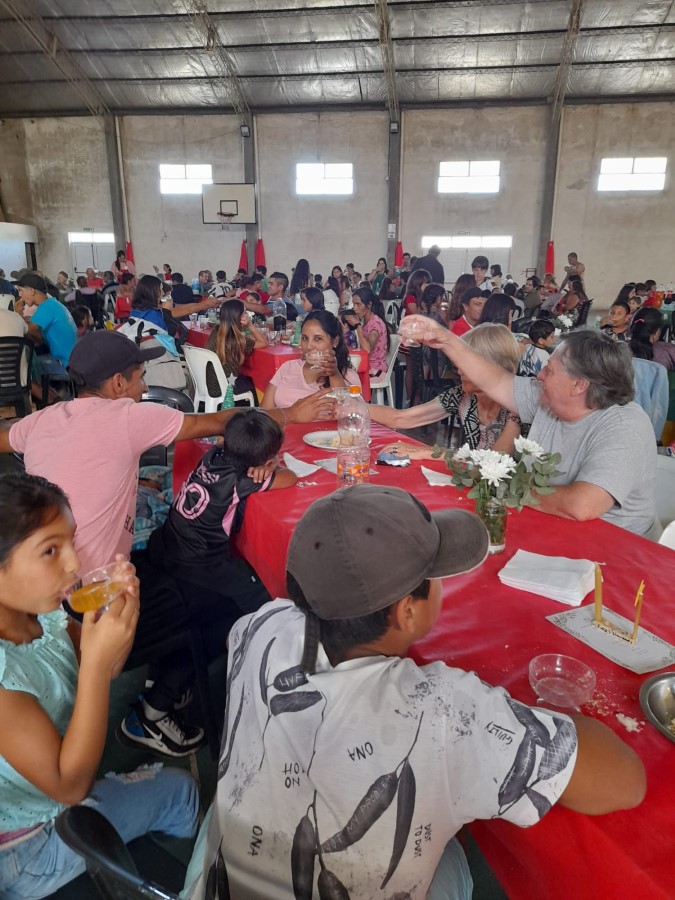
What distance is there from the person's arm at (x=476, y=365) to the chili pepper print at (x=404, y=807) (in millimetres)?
1983

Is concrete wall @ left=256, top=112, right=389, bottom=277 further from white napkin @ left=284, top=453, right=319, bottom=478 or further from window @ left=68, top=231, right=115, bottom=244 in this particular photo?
white napkin @ left=284, top=453, right=319, bottom=478

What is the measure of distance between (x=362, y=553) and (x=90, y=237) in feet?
58.4

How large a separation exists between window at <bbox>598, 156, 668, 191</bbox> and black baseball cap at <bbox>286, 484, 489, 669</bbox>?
15747mm

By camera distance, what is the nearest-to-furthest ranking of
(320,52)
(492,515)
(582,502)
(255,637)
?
1. (255,637)
2. (492,515)
3. (582,502)
4. (320,52)

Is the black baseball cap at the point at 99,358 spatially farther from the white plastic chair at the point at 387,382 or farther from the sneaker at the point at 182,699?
the white plastic chair at the point at 387,382

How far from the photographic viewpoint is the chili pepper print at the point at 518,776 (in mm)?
800

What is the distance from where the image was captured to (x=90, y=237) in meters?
16.2

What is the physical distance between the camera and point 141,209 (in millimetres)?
15859

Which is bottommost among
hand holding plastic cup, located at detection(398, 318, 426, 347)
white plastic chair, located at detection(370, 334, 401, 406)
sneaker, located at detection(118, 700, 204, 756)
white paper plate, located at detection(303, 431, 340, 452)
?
sneaker, located at detection(118, 700, 204, 756)

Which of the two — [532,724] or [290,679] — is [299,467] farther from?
[532,724]

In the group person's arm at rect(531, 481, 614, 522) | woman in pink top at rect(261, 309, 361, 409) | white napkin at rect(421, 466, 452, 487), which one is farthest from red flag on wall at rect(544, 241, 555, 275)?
person's arm at rect(531, 481, 614, 522)

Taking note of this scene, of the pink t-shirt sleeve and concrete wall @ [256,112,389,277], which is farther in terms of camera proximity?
concrete wall @ [256,112,389,277]

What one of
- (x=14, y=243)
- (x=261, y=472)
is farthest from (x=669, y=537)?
(x=14, y=243)

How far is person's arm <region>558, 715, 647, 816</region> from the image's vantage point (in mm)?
841
